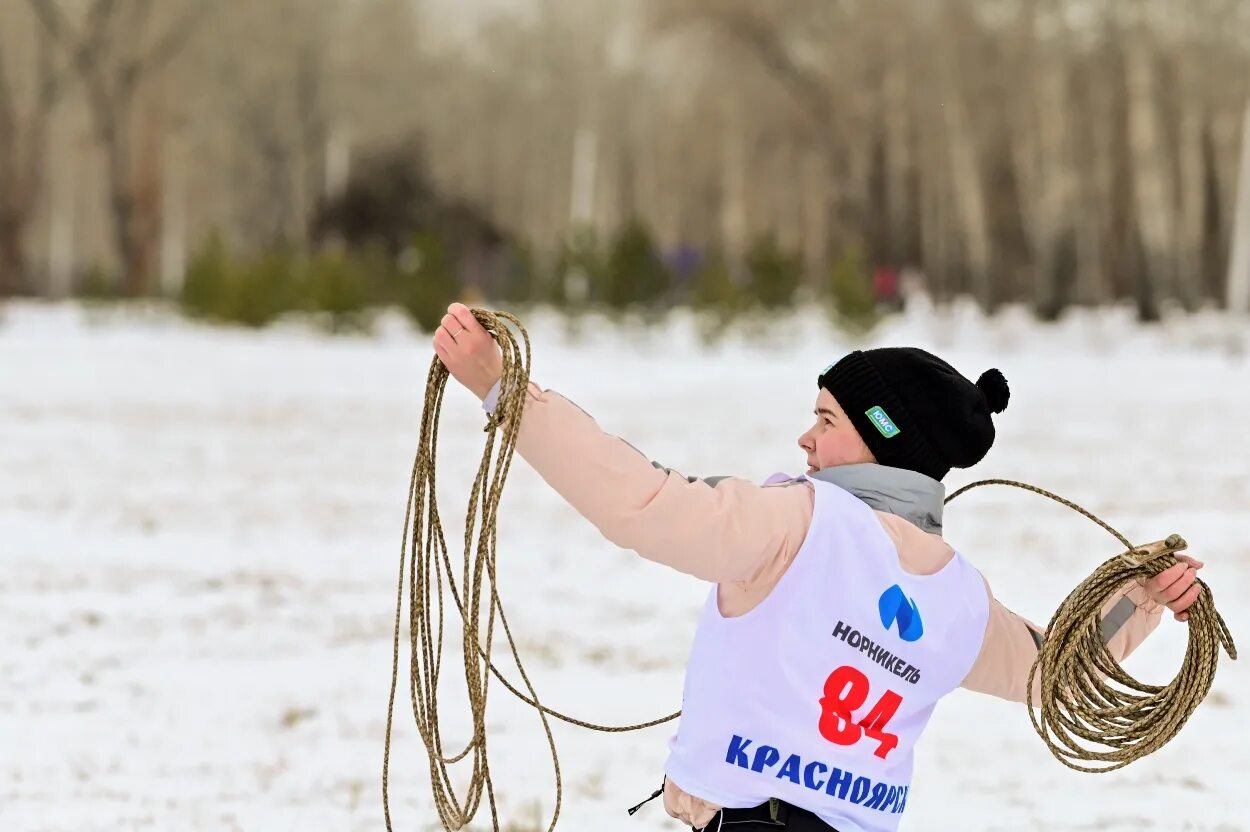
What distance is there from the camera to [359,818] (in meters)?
3.76

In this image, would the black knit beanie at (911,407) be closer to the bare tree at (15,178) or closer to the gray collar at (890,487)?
the gray collar at (890,487)

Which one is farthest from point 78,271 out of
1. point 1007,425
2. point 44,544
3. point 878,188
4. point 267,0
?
point 44,544

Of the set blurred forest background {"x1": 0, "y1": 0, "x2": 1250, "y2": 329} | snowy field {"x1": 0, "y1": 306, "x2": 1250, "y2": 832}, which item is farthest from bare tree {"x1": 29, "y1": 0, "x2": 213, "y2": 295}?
snowy field {"x1": 0, "y1": 306, "x2": 1250, "y2": 832}

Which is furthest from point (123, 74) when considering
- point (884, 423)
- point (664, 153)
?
point (884, 423)

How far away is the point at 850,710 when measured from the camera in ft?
7.06

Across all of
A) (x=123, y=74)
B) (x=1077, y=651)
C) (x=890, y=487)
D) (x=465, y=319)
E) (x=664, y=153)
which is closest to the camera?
(x=465, y=319)

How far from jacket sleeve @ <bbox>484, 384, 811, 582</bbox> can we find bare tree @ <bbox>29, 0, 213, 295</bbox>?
1357 inches

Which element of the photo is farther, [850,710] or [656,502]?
[850,710]

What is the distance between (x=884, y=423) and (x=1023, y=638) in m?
0.47

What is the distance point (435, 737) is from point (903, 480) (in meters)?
0.85

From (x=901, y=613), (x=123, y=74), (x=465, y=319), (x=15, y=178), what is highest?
(x=123, y=74)

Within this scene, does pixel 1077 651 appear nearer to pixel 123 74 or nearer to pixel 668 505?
pixel 668 505

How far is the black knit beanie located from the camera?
217 cm

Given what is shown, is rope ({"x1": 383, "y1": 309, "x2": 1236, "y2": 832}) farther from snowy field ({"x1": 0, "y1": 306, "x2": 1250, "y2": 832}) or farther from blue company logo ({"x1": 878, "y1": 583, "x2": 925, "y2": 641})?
snowy field ({"x1": 0, "y1": 306, "x2": 1250, "y2": 832})
